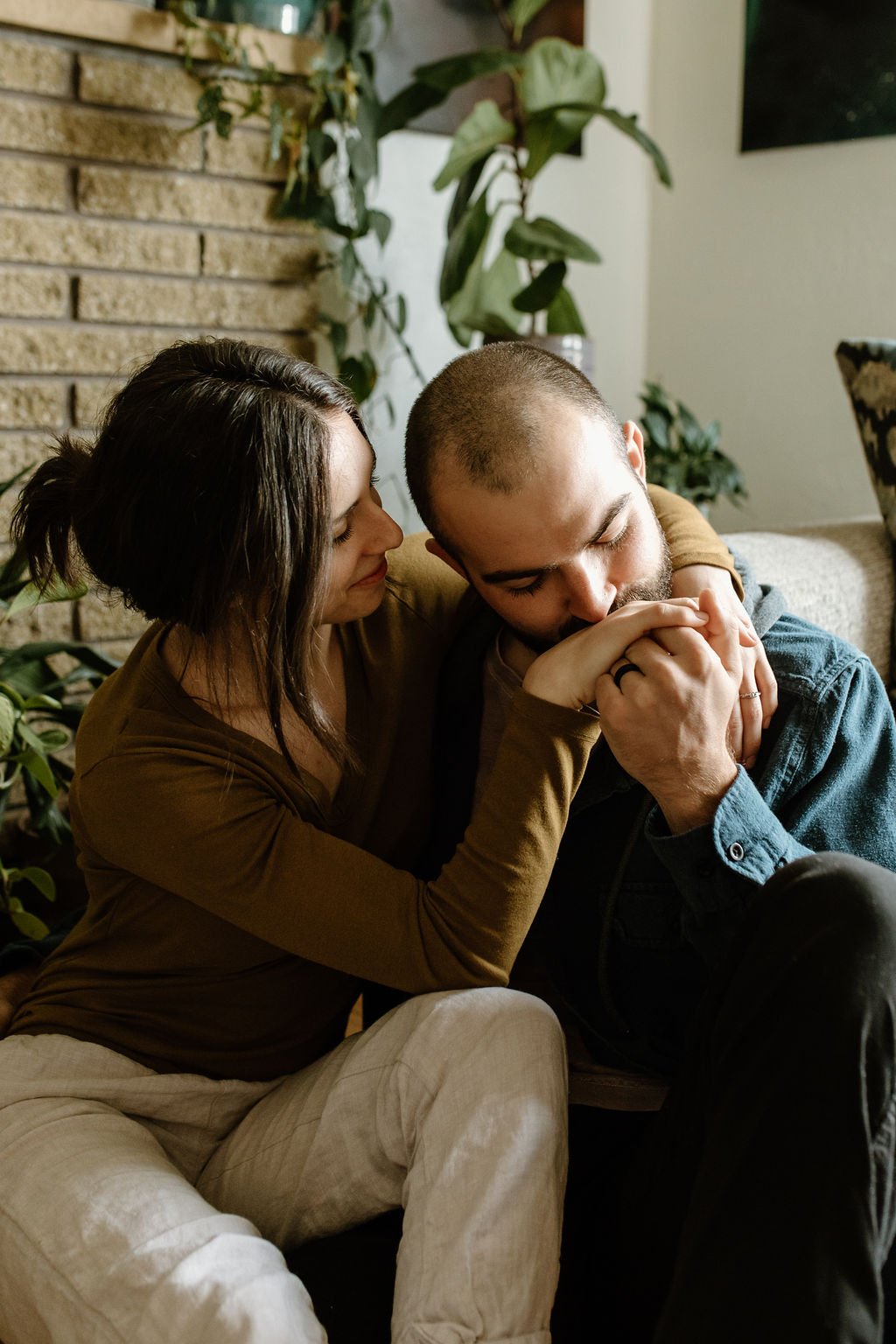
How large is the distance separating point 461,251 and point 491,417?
1.32 m

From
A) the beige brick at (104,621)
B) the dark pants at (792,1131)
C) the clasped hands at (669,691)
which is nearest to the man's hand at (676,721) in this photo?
the clasped hands at (669,691)

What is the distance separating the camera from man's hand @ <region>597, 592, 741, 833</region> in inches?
40.3

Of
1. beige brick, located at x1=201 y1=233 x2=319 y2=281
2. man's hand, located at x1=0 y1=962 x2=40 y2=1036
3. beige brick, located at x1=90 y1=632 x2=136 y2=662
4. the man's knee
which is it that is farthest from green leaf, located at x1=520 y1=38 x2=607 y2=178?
the man's knee

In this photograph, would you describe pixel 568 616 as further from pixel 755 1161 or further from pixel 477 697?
pixel 755 1161

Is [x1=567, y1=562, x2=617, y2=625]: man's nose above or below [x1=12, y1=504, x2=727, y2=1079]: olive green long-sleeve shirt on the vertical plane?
above

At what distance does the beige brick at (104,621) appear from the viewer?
2199 mm

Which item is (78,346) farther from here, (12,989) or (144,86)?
(12,989)

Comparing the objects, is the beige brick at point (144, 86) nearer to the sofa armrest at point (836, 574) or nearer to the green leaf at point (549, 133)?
the green leaf at point (549, 133)

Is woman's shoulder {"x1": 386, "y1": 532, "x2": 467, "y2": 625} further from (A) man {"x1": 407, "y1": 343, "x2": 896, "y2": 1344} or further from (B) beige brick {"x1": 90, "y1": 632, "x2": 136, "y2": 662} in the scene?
(B) beige brick {"x1": 90, "y1": 632, "x2": 136, "y2": 662}

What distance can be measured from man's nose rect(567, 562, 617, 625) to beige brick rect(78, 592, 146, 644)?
1.23 meters

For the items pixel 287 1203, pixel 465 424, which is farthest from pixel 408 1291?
pixel 465 424

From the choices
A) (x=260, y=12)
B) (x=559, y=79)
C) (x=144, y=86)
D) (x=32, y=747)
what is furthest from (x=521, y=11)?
(x=32, y=747)

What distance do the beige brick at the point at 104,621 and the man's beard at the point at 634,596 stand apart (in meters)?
1.15

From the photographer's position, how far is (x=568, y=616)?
1145mm
